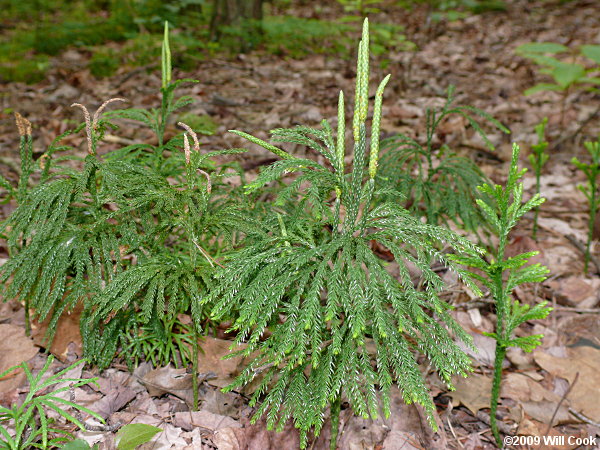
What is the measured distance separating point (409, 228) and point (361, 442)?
37.1 inches

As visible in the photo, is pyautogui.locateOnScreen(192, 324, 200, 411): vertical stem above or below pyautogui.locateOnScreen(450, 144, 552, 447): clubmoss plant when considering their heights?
below

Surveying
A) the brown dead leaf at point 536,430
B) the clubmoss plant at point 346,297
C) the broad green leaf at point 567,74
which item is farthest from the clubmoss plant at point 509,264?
the broad green leaf at point 567,74

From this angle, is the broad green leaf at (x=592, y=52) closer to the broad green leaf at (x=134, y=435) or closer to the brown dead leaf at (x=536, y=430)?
the brown dead leaf at (x=536, y=430)

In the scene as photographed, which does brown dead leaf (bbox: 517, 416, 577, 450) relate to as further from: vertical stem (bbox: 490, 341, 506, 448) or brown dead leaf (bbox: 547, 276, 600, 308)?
brown dead leaf (bbox: 547, 276, 600, 308)

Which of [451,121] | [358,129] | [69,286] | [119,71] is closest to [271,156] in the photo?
[451,121]

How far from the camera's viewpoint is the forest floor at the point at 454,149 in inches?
75.5

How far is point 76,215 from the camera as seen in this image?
6.17 feet

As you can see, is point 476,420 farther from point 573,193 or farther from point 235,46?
point 235,46

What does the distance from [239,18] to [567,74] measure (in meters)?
3.93

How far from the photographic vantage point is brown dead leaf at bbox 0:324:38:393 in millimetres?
1931

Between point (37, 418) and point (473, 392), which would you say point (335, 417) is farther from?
point (37, 418)

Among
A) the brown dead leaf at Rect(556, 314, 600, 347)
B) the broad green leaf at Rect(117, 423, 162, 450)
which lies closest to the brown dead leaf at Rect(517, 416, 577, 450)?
the brown dead leaf at Rect(556, 314, 600, 347)

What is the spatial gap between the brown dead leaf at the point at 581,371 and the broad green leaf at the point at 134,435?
182 centimetres

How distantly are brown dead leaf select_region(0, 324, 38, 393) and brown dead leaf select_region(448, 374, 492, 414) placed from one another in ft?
6.08
